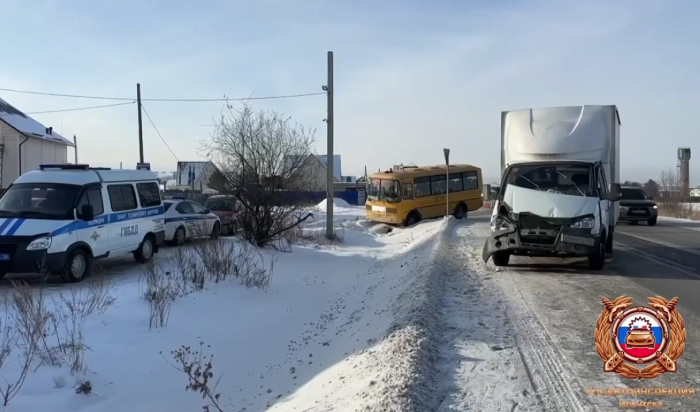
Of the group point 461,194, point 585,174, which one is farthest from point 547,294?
point 461,194

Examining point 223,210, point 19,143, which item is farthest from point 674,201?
point 19,143

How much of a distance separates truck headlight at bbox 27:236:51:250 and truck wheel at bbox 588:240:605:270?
32.1 feet

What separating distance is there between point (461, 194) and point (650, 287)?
68.4ft

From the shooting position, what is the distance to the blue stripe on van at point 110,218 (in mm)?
10296

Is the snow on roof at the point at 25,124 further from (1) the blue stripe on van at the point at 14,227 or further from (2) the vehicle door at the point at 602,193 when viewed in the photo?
(2) the vehicle door at the point at 602,193

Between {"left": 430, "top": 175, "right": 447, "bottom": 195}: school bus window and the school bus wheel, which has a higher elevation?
{"left": 430, "top": 175, "right": 447, "bottom": 195}: school bus window

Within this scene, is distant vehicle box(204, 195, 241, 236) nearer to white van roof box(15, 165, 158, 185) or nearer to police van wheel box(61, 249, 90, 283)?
white van roof box(15, 165, 158, 185)

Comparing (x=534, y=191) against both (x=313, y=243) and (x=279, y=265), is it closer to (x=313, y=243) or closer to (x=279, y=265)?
(x=279, y=265)

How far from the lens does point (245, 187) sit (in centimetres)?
1404

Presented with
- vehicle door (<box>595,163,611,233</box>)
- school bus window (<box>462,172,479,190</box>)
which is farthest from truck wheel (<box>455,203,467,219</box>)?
vehicle door (<box>595,163,611,233</box>)

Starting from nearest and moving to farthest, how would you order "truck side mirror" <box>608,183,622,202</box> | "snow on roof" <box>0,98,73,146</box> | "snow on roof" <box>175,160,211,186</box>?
1. "truck side mirror" <box>608,183,622,202</box>
2. "snow on roof" <box>0,98,73,146</box>
3. "snow on roof" <box>175,160,211,186</box>

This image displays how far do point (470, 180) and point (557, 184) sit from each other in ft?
65.2

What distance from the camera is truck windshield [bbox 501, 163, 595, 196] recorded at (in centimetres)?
1071

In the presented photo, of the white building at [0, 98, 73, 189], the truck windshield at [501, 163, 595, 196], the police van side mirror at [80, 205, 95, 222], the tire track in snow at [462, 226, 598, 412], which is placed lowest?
the tire track in snow at [462, 226, 598, 412]
